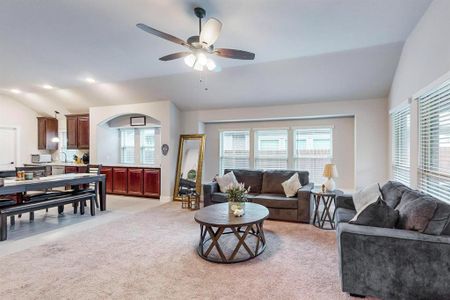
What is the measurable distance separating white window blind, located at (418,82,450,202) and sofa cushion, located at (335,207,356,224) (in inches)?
36.2

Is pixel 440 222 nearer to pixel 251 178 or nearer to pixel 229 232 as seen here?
pixel 229 232

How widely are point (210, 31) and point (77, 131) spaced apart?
22.8 feet

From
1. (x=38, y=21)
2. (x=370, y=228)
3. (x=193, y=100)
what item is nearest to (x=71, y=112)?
(x=193, y=100)

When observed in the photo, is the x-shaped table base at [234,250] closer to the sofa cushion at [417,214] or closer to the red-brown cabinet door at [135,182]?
the sofa cushion at [417,214]

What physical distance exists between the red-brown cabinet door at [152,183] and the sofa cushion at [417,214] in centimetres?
557

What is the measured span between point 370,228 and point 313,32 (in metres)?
2.64

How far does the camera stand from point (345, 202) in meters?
3.90

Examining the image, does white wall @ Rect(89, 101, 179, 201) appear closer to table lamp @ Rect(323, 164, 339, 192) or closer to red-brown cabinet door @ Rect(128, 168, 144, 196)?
red-brown cabinet door @ Rect(128, 168, 144, 196)

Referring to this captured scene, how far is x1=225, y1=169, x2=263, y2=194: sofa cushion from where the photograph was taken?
5.52 metres

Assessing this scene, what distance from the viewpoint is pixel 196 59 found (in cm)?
304

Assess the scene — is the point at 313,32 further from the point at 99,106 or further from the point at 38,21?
the point at 99,106

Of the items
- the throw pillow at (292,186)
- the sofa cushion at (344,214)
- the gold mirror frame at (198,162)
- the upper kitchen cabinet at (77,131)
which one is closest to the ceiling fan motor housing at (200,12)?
the sofa cushion at (344,214)

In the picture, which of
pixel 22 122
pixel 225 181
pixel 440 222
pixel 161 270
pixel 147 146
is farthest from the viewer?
pixel 22 122

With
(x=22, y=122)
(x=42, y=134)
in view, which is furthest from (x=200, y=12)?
(x=22, y=122)
